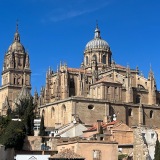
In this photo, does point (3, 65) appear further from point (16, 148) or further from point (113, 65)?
point (16, 148)

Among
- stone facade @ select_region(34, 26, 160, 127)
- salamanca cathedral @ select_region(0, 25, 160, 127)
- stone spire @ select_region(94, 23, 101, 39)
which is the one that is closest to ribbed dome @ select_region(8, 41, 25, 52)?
salamanca cathedral @ select_region(0, 25, 160, 127)

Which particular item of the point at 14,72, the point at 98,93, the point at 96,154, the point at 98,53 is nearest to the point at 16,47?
the point at 14,72

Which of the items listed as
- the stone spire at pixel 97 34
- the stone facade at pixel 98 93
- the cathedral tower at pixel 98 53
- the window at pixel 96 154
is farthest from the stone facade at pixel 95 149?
the stone spire at pixel 97 34

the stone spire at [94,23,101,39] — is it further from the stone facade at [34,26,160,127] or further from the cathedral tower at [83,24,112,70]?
the cathedral tower at [83,24,112,70]

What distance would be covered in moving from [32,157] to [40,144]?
7040 millimetres

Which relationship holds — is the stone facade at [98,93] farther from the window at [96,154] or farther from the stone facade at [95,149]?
the window at [96,154]

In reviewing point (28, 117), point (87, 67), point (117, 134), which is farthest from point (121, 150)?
point (87, 67)

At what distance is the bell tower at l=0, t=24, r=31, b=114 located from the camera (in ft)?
346

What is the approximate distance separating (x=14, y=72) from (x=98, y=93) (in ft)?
114

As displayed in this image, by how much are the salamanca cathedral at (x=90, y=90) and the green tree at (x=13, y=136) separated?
16224 millimetres

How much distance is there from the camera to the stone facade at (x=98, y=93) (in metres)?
70.8

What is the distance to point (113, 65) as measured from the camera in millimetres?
89500

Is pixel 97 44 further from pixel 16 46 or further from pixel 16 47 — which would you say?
pixel 16 46

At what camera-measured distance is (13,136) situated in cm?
4881
